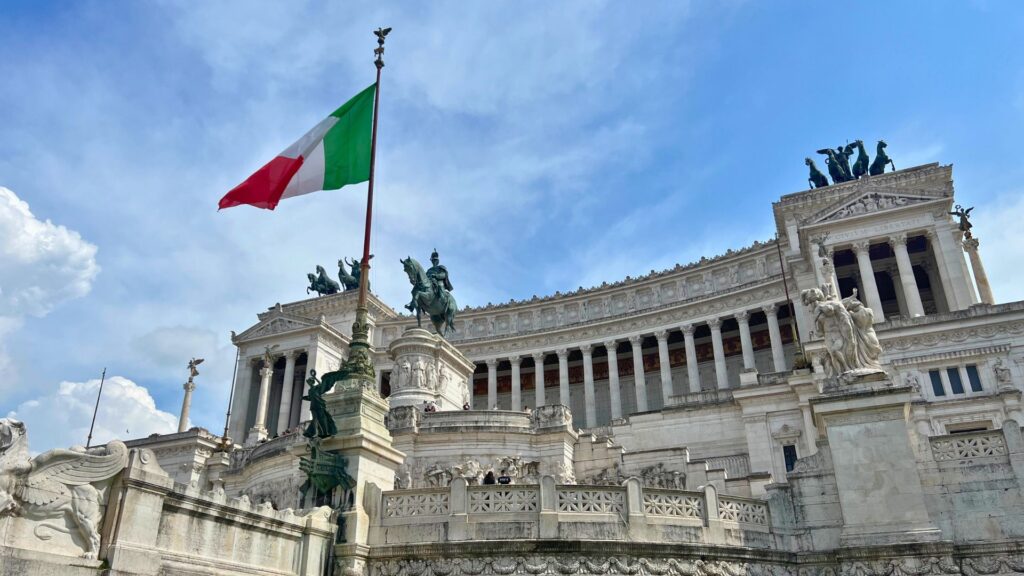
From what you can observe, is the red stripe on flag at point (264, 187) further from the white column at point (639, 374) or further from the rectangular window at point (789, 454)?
the white column at point (639, 374)

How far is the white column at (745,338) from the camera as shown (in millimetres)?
65812

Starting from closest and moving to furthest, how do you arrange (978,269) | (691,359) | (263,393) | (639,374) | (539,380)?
1. (978,269)
2. (691,359)
3. (639,374)
4. (263,393)
5. (539,380)

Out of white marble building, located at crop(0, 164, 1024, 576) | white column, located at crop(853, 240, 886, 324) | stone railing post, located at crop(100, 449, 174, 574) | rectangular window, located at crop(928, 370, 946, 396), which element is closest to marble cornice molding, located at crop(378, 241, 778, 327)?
white marble building, located at crop(0, 164, 1024, 576)

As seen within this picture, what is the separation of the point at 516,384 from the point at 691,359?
60.0ft

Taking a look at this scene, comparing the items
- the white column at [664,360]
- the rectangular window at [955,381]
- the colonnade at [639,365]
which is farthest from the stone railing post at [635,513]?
the white column at [664,360]

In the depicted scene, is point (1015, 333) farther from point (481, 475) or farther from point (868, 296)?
point (481, 475)

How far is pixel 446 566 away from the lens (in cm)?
1482

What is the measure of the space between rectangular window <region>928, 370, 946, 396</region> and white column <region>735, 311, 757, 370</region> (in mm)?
25919

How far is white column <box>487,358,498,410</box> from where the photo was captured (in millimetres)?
77688

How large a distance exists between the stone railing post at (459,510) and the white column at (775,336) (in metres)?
53.9

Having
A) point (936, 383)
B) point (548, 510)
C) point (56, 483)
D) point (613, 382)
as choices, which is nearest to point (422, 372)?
point (936, 383)

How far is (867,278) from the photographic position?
57688mm

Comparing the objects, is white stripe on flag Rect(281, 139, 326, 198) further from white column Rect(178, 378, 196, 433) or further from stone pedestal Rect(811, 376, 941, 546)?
white column Rect(178, 378, 196, 433)

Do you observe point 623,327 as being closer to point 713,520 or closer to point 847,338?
point 847,338
